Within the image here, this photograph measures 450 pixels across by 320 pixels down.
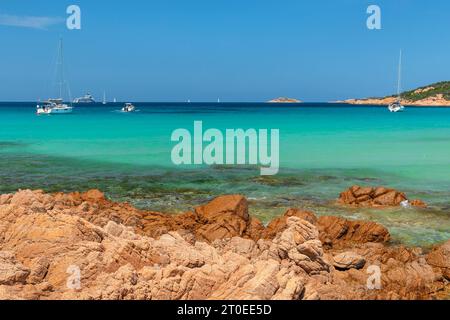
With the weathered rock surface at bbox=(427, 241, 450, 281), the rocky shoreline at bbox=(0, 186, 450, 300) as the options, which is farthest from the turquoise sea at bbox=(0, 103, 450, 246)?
the rocky shoreline at bbox=(0, 186, 450, 300)

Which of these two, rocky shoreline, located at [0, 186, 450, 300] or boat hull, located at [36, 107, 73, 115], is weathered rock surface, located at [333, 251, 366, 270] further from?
boat hull, located at [36, 107, 73, 115]

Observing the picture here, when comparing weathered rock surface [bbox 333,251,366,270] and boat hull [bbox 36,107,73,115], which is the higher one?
boat hull [bbox 36,107,73,115]

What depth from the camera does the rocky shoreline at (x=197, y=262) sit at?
9.35 meters

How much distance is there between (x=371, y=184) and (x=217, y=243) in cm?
1624

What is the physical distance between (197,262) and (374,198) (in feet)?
44.5

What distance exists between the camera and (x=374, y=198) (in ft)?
72.1

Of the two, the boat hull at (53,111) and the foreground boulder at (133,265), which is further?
the boat hull at (53,111)

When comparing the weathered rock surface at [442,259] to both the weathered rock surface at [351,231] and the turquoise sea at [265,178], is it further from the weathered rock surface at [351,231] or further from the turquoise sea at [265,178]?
the turquoise sea at [265,178]

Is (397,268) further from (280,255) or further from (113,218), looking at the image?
(113,218)

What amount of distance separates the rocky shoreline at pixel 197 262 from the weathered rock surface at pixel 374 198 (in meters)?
5.37

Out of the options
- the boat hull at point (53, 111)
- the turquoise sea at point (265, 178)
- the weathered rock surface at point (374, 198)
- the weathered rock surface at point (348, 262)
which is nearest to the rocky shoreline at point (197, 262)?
the weathered rock surface at point (348, 262)

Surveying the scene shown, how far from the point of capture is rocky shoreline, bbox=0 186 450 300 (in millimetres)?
9352

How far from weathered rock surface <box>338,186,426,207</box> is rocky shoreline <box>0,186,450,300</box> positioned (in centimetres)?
537

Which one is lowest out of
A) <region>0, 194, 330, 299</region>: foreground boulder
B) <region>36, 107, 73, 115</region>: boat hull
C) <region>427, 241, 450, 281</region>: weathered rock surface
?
<region>427, 241, 450, 281</region>: weathered rock surface
